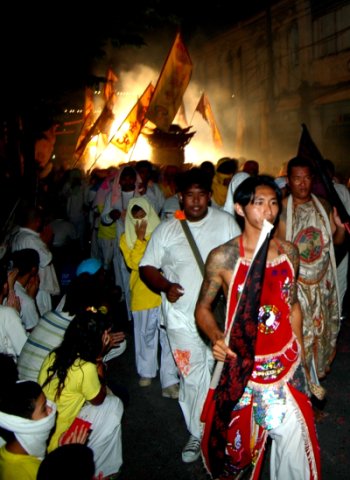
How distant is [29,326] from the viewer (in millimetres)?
4914

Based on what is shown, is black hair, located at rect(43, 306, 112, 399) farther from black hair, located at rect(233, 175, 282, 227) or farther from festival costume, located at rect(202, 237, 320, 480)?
black hair, located at rect(233, 175, 282, 227)

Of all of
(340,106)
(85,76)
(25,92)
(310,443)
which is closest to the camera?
(310,443)

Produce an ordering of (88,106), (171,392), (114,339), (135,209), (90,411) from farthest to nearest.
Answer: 1. (88,106)
2. (135,209)
3. (171,392)
4. (114,339)
5. (90,411)

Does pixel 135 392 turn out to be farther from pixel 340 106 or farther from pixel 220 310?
pixel 340 106

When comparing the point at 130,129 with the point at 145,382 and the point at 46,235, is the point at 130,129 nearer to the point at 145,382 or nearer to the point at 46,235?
the point at 46,235

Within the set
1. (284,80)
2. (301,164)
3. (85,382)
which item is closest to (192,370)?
(85,382)

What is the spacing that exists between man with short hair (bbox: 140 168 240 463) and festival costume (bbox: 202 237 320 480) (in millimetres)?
1061

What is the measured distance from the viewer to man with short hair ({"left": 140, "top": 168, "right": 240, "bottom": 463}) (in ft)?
13.8

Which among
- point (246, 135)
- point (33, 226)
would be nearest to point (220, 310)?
point (33, 226)

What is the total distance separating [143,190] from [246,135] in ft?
65.1

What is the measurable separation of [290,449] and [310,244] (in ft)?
7.00

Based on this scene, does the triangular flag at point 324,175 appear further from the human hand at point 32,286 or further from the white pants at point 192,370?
the human hand at point 32,286

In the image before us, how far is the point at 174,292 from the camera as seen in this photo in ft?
13.4

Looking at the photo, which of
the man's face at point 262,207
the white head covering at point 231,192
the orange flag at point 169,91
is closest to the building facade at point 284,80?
the orange flag at point 169,91
